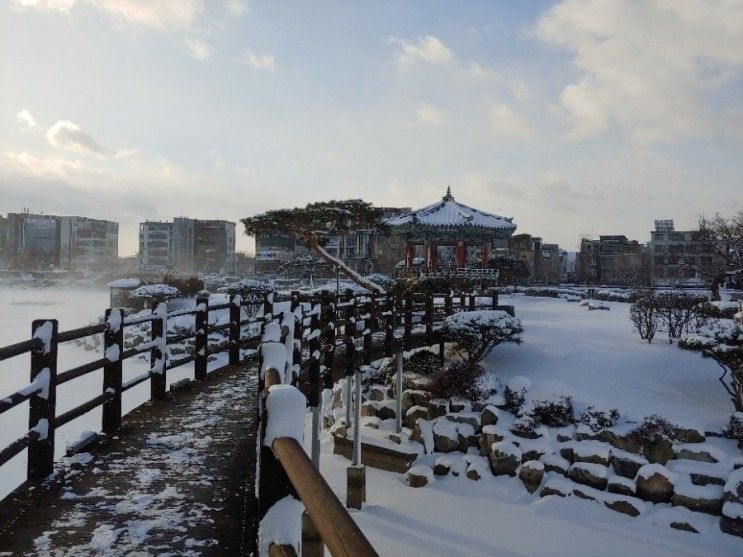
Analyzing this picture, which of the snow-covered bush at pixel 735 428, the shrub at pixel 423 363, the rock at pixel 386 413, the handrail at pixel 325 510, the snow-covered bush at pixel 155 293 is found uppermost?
the handrail at pixel 325 510

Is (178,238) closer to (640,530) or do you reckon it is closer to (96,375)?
(96,375)

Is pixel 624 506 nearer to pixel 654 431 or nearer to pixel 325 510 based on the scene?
pixel 654 431

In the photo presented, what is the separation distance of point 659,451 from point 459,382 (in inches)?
204

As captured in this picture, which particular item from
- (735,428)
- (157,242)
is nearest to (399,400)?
(735,428)

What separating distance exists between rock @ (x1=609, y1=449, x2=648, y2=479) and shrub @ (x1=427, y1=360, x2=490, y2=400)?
12.0ft

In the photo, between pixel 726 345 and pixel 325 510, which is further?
pixel 726 345

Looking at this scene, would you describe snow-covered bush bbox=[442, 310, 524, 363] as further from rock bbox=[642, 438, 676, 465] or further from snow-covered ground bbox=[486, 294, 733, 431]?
rock bbox=[642, 438, 676, 465]

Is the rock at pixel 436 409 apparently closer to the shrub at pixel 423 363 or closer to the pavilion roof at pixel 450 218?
the shrub at pixel 423 363

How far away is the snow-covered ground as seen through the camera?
12695 mm

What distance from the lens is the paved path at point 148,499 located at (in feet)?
9.88

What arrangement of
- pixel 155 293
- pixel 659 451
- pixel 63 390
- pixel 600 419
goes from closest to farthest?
pixel 659 451
pixel 600 419
pixel 63 390
pixel 155 293

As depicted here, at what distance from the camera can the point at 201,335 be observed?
26.5ft

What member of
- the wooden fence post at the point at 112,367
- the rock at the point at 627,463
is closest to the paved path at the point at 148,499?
the wooden fence post at the point at 112,367

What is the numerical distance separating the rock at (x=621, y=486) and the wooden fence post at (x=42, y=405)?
1108 cm
